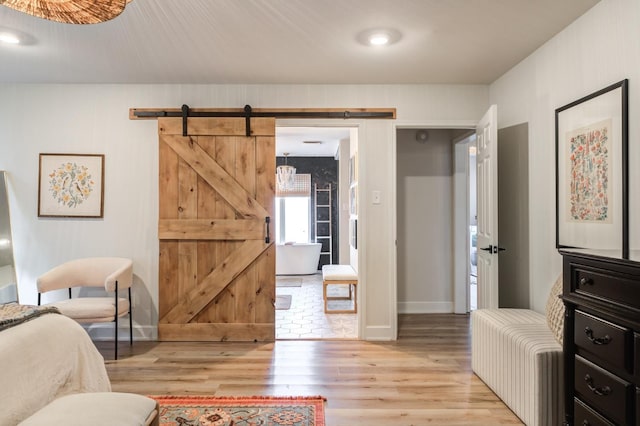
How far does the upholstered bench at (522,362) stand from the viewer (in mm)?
2184

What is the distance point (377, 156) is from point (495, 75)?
1.27 m

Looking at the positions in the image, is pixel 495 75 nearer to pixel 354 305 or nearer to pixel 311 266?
pixel 354 305

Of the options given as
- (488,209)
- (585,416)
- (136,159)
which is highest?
(136,159)

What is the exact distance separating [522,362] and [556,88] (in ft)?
6.17

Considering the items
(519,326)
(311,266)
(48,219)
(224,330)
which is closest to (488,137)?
(519,326)

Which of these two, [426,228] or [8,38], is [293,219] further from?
[8,38]

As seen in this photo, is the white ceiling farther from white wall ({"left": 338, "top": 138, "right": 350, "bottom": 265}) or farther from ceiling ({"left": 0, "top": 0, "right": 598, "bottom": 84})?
ceiling ({"left": 0, "top": 0, "right": 598, "bottom": 84})

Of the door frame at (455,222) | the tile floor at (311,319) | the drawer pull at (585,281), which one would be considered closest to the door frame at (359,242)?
the tile floor at (311,319)

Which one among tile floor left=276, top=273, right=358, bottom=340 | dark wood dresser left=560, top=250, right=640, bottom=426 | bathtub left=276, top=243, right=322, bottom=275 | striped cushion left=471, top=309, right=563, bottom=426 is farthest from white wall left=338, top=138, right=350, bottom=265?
dark wood dresser left=560, top=250, right=640, bottom=426

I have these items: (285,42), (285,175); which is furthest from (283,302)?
(285,42)

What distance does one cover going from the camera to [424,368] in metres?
3.17

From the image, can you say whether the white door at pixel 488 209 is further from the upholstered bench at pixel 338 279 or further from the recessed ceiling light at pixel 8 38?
the recessed ceiling light at pixel 8 38

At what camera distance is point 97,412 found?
159 centimetres

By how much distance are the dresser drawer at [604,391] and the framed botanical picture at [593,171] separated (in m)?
0.70
